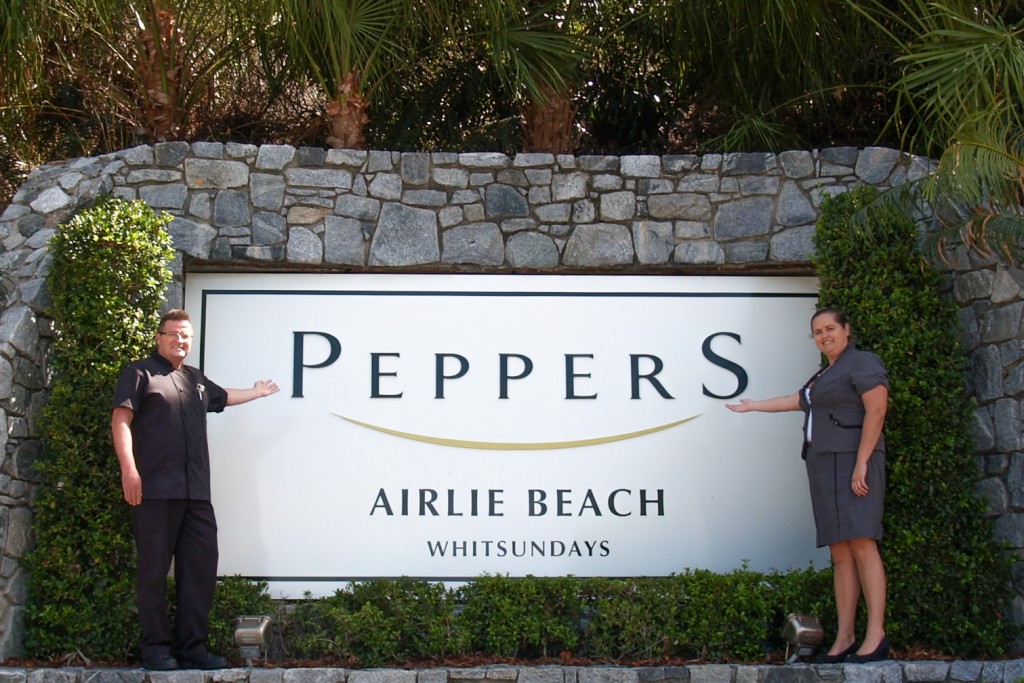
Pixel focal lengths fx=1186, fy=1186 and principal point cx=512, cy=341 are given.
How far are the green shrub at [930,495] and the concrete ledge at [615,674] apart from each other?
0.31m

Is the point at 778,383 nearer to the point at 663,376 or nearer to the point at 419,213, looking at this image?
the point at 663,376

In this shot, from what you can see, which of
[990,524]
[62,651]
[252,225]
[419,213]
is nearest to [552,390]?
[419,213]

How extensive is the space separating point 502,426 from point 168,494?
184 centimetres

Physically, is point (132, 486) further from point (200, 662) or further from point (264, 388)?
point (264, 388)

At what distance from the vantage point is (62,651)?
18.4 ft

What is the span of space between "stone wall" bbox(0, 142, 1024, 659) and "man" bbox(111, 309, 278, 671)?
0.84 meters

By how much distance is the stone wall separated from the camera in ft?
20.9

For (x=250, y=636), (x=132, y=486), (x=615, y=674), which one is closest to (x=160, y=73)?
(x=132, y=486)

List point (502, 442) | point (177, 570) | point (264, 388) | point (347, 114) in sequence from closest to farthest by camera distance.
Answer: point (177, 570) → point (264, 388) → point (502, 442) → point (347, 114)

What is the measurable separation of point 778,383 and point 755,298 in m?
0.49

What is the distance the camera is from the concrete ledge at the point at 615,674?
17.4 feet

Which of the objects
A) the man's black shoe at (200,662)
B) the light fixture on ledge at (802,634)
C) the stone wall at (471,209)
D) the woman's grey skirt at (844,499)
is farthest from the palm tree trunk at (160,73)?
the light fixture on ledge at (802,634)

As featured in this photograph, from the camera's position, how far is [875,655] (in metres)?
5.48

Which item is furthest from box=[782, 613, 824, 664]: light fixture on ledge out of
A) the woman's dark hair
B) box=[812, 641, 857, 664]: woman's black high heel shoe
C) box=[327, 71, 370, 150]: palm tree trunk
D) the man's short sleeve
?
box=[327, 71, 370, 150]: palm tree trunk
